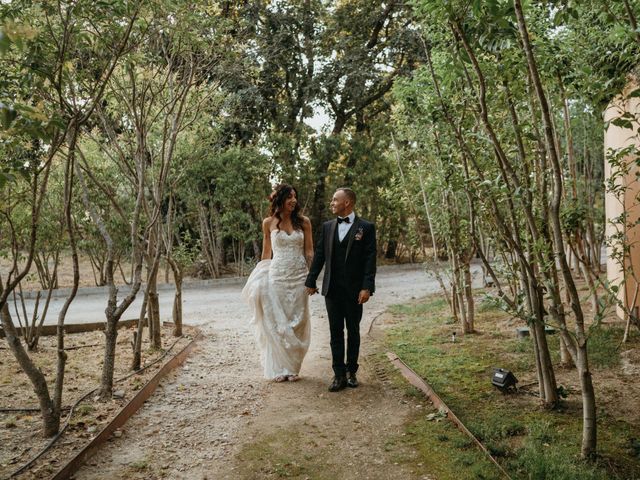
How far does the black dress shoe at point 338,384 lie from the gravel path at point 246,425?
7cm

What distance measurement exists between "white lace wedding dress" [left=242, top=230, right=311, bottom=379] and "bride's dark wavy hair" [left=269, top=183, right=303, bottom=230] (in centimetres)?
12

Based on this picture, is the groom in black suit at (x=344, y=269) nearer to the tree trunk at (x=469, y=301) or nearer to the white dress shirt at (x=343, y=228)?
the white dress shirt at (x=343, y=228)

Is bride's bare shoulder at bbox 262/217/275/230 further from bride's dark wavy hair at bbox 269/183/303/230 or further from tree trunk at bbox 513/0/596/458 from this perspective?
tree trunk at bbox 513/0/596/458

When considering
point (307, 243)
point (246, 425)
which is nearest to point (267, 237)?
point (307, 243)

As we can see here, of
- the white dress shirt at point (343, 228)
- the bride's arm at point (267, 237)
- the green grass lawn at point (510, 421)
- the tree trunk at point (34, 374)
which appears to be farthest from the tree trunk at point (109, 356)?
the green grass lawn at point (510, 421)

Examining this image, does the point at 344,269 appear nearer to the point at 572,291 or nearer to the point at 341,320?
the point at 341,320

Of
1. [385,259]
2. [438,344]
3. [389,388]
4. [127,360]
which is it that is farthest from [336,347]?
[385,259]

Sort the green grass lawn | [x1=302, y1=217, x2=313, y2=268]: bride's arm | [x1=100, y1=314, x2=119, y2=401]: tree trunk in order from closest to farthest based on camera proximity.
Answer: the green grass lawn → [x1=100, y1=314, x2=119, y2=401]: tree trunk → [x1=302, y1=217, x2=313, y2=268]: bride's arm

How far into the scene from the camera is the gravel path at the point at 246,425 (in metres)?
4.46

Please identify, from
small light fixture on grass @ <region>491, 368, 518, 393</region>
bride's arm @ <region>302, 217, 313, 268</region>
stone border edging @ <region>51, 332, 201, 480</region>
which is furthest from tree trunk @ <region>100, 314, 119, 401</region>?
small light fixture on grass @ <region>491, 368, 518, 393</region>

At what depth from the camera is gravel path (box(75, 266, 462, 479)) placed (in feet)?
14.6

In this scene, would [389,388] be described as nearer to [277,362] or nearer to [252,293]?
[277,362]

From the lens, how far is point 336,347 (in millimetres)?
6406

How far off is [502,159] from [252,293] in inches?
145
